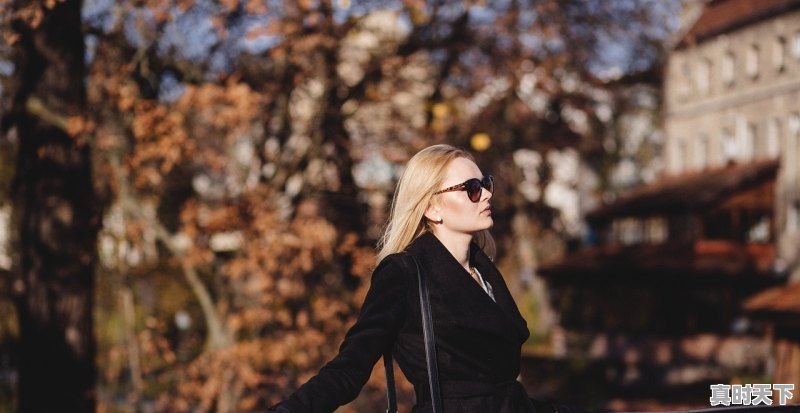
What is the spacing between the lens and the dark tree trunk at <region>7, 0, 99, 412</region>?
37.1ft

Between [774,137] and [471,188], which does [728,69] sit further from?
[471,188]

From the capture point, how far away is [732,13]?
155ft

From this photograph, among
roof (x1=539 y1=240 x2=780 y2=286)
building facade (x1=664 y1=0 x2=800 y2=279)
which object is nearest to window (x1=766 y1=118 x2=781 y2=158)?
building facade (x1=664 y1=0 x2=800 y2=279)

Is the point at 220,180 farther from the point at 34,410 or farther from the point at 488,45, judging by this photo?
the point at 34,410

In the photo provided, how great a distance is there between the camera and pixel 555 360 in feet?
143

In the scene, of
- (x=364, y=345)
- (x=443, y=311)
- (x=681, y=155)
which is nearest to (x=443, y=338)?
(x=443, y=311)

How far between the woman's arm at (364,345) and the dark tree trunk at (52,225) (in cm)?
795

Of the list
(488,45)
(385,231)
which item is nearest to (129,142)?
(488,45)

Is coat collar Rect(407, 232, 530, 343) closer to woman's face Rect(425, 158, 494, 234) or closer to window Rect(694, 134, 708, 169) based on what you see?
woman's face Rect(425, 158, 494, 234)

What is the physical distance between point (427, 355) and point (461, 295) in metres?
0.27

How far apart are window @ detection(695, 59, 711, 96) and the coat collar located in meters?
46.7

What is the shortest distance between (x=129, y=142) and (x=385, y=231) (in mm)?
10775

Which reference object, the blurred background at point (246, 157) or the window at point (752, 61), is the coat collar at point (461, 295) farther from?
the window at point (752, 61)

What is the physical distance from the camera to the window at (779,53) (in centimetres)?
4297
